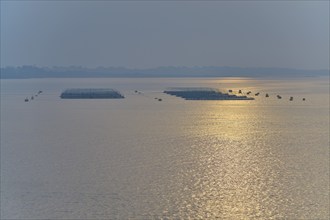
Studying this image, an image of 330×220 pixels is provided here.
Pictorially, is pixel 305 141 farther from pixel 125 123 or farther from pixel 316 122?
pixel 125 123

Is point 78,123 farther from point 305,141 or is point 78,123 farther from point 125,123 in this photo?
point 305,141

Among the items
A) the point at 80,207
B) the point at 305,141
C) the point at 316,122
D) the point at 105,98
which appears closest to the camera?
the point at 80,207

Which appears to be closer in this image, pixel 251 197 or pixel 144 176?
pixel 251 197

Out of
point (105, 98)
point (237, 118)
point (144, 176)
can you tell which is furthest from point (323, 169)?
point (105, 98)

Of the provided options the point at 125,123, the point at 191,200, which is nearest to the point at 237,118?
the point at 125,123

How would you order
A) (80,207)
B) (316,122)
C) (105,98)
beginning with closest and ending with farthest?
(80,207) < (316,122) < (105,98)

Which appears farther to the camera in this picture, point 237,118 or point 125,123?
point 237,118
